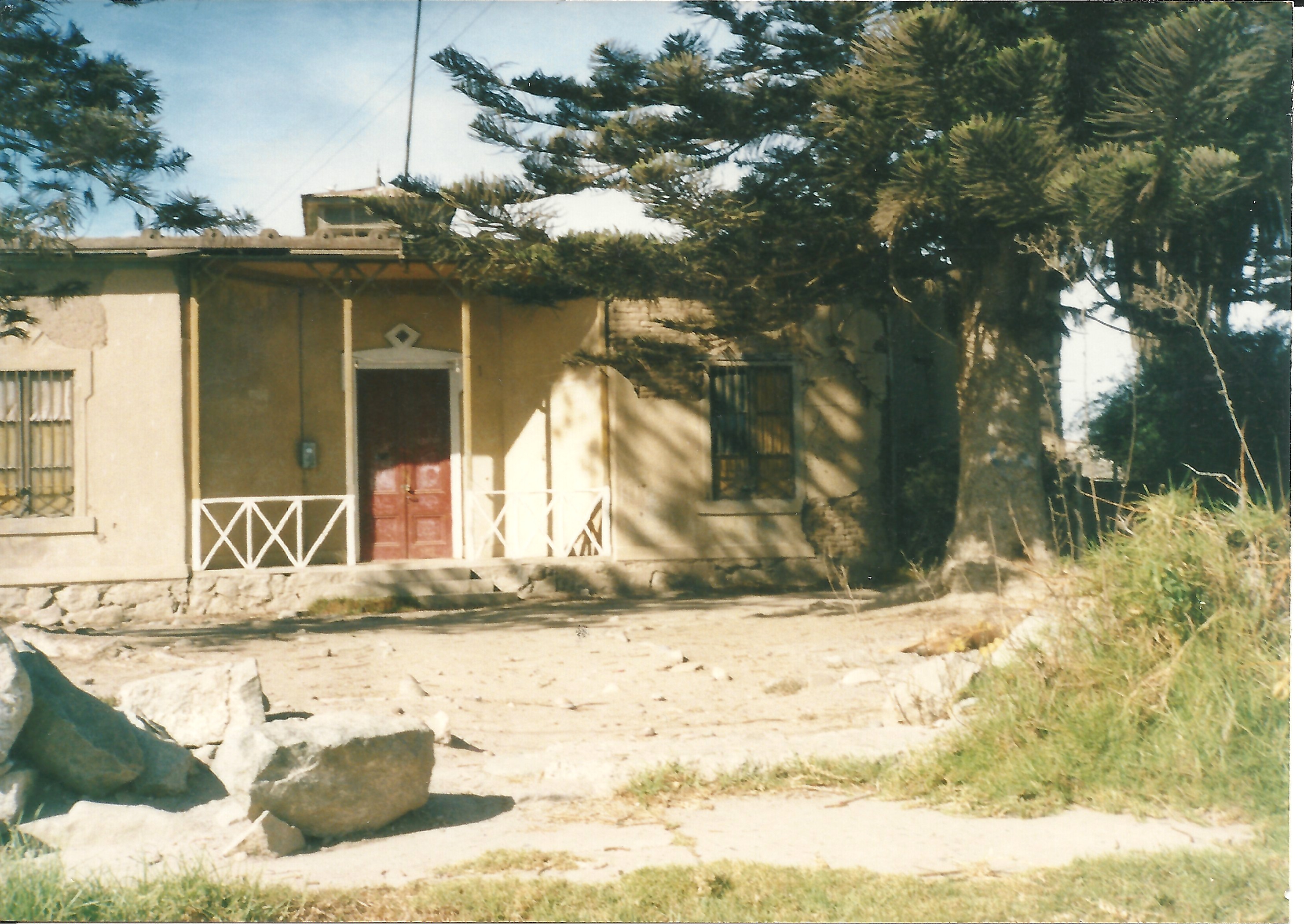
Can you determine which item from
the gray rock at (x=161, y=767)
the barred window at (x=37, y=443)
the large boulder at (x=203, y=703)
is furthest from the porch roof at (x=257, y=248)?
the gray rock at (x=161, y=767)

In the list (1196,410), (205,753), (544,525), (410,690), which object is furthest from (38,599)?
(1196,410)

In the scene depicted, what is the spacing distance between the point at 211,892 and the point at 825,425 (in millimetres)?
9610

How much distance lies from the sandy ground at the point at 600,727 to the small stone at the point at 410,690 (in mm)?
19

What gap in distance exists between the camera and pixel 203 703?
529 centimetres

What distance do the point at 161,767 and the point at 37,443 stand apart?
749 centimetres

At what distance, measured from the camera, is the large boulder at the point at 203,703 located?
5.22 meters

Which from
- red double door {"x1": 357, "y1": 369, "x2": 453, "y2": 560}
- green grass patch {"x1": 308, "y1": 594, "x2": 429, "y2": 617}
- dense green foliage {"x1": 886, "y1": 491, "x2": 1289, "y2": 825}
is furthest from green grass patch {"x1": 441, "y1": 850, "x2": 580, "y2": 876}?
red double door {"x1": 357, "y1": 369, "x2": 453, "y2": 560}

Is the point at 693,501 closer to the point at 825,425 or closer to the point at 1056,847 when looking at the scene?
the point at 825,425

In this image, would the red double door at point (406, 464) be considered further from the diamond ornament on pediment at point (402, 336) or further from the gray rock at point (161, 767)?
the gray rock at point (161, 767)

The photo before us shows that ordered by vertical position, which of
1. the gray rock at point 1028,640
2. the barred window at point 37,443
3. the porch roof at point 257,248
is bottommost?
the gray rock at point 1028,640

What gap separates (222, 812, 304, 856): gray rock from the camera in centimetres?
395

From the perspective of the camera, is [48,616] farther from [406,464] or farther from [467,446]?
[467,446]

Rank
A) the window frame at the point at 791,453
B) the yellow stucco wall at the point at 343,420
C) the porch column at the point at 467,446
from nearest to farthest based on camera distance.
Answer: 1. the yellow stucco wall at the point at 343,420
2. the porch column at the point at 467,446
3. the window frame at the point at 791,453

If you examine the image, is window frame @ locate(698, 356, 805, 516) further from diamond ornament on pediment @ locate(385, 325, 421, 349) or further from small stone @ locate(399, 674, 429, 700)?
small stone @ locate(399, 674, 429, 700)
